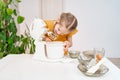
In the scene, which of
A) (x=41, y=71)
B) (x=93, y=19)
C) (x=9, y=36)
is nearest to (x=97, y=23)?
(x=93, y=19)

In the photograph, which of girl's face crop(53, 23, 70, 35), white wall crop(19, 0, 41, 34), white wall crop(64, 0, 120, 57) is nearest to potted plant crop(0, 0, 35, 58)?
girl's face crop(53, 23, 70, 35)

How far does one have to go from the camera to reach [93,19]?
4168 mm

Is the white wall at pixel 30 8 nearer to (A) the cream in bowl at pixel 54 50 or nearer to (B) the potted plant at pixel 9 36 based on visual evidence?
(B) the potted plant at pixel 9 36

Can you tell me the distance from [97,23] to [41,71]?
3.18m

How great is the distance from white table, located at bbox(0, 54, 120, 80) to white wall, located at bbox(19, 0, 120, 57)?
111 inches

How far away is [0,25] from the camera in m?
2.24

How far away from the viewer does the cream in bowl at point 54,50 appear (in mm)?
1383

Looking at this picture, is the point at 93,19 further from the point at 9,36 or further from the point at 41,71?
the point at 41,71

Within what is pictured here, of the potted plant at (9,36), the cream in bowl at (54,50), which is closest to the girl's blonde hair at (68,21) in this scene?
the cream in bowl at (54,50)

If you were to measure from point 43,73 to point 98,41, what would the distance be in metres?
3.25

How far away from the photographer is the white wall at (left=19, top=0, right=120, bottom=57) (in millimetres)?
4098

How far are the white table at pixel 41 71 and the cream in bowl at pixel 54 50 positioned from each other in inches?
2.7

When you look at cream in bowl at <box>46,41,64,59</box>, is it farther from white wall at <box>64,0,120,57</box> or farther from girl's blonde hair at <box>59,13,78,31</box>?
white wall at <box>64,0,120,57</box>

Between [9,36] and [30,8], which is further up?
[30,8]
